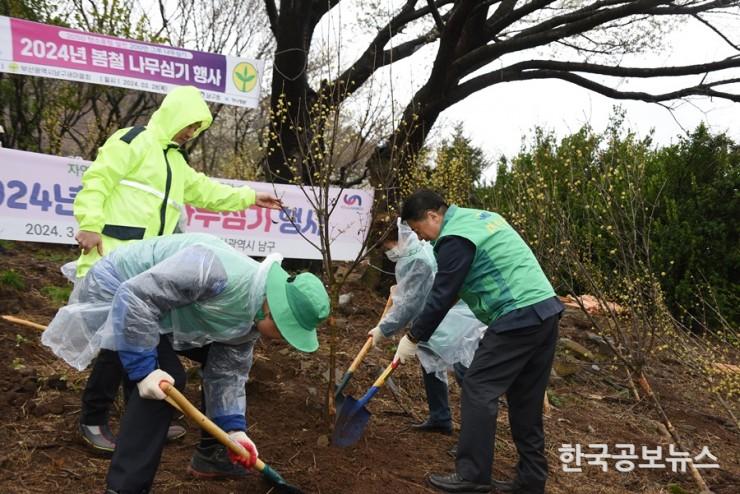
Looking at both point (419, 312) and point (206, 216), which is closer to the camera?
point (419, 312)

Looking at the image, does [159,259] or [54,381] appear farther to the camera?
[54,381]

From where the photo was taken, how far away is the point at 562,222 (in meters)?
4.32

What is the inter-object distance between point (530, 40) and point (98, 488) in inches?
260

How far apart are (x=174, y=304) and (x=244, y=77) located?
4.26 m

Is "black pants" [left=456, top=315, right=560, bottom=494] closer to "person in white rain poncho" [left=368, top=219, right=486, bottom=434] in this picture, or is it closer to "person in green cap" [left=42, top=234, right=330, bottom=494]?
"person in white rain poncho" [left=368, top=219, right=486, bottom=434]

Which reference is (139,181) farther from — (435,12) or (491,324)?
(435,12)

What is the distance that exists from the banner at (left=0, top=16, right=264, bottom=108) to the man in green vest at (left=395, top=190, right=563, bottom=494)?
11.4 ft

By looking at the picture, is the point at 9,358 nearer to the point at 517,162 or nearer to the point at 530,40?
the point at 517,162

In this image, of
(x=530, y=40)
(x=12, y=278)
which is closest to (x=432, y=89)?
(x=530, y=40)

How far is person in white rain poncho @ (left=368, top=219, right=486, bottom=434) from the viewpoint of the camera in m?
3.77

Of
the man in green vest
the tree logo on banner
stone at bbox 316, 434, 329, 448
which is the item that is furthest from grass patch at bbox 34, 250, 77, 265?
the man in green vest

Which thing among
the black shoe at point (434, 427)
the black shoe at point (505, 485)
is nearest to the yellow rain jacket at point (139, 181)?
the black shoe at point (434, 427)

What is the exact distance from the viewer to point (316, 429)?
361cm

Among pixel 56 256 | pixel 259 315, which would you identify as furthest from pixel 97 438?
pixel 56 256
